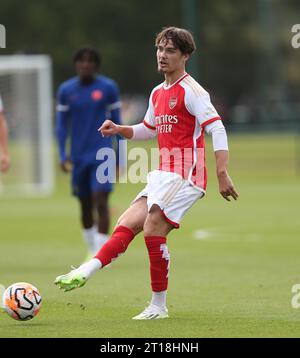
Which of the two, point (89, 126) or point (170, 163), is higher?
point (170, 163)

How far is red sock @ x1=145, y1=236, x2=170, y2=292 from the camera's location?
9109mm

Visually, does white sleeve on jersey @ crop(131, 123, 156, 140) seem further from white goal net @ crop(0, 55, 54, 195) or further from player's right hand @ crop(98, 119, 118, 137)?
white goal net @ crop(0, 55, 54, 195)

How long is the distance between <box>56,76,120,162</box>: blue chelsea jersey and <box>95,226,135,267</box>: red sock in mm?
4999

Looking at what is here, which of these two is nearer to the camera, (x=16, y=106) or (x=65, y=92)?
(x=65, y=92)

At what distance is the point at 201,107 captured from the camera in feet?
29.8

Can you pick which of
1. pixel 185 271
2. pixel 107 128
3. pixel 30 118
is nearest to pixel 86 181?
pixel 185 271

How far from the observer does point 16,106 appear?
3016 centimetres

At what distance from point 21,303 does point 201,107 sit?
85.6 inches

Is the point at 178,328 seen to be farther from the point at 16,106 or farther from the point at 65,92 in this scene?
the point at 16,106

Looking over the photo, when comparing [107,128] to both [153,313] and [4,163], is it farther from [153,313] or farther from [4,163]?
[4,163]

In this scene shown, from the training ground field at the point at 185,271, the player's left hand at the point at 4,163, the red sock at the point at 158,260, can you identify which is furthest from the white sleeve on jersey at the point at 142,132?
the player's left hand at the point at 4,163

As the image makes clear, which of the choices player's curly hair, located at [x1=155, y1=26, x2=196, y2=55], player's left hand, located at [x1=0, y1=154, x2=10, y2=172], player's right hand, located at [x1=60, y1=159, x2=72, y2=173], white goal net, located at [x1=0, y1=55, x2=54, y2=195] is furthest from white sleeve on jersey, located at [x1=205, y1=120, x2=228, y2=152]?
white goal net, located at [x1=0, y1=55, x2=54, y2=195]
